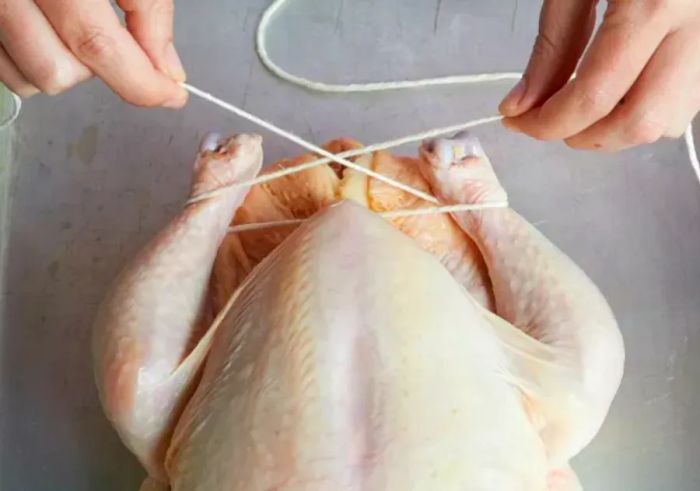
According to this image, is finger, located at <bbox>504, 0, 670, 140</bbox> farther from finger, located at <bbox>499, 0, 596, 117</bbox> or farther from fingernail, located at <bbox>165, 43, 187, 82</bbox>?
fingernail, located at <bbox>165, 43, 187, 82</bbox>

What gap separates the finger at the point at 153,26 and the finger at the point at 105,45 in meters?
0.02

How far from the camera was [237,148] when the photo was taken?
1266 mm

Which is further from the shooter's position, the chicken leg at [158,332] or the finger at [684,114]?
the chicken leg at [158,332]

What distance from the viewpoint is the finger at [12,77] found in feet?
3.44

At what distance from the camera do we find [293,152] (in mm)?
1604

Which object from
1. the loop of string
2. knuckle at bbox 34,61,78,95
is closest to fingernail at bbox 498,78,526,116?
knuckle at bbox 34,61,78,95

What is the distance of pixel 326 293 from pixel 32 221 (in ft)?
2.36

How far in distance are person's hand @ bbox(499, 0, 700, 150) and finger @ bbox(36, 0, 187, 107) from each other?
1.21 feet

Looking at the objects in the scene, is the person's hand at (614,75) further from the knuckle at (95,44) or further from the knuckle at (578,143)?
the knuckle at (95,44)

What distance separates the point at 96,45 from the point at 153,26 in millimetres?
67

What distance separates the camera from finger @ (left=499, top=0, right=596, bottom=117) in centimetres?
99

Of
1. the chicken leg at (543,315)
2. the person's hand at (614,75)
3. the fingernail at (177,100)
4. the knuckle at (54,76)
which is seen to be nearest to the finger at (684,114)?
the person's hand at (614,75)

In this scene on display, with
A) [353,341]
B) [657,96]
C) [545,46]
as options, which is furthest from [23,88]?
[657,96]

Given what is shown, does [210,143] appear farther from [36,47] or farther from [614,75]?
[614,75]
